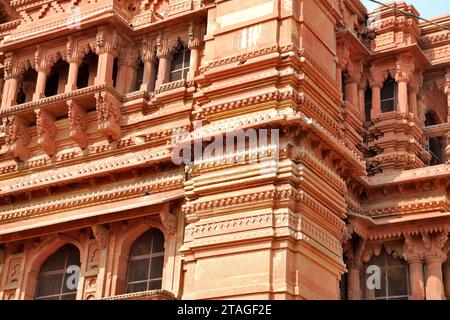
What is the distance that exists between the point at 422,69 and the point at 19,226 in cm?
1015

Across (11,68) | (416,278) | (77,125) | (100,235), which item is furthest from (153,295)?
(11,68)

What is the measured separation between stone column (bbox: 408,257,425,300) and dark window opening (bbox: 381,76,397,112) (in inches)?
174

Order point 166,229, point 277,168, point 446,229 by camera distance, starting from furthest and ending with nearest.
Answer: point 446,229, point 166,229, point 277,168

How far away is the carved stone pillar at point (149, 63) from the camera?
18594mm

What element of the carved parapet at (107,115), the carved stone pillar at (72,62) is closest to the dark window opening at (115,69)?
the carved stone pillar at (72,62)

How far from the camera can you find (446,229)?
17609 mm

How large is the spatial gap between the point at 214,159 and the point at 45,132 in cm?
452

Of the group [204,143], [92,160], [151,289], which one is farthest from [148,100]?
[151,289]

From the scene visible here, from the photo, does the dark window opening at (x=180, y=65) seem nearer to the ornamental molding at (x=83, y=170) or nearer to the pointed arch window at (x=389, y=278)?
the ornamental molding at (x=83, y=170)

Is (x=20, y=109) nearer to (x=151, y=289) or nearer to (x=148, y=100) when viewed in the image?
(x=148, y=100)

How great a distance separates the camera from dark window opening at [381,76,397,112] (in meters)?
21.1

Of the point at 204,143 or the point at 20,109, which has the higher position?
the point at 20,109

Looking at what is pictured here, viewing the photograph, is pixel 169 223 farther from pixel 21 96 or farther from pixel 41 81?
pixel 21 96

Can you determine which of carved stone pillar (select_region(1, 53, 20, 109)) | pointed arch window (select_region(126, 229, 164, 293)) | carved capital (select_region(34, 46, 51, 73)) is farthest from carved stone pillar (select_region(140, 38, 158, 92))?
pointed arch window (select_region(126, 229, 164, 293))
